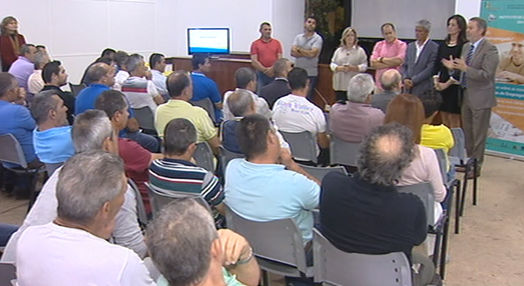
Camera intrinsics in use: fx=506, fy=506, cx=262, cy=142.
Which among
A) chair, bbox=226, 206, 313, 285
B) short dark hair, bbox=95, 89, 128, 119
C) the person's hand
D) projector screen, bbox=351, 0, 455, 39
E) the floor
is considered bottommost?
the floor

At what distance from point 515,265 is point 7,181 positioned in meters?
4.55

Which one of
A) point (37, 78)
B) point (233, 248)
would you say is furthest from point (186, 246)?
point (37, 78)

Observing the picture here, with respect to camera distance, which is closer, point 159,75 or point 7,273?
point 7,273

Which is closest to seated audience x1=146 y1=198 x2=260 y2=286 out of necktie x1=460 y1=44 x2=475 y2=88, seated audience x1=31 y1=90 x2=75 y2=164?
seated audience x1=31 y1=90 x2=75 y2=164

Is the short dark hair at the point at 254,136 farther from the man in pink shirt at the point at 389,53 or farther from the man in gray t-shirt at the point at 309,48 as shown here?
the man in gray t-shirt at the point at 309,48

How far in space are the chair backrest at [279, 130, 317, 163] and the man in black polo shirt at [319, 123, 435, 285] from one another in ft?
5.61

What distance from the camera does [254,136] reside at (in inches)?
99.3

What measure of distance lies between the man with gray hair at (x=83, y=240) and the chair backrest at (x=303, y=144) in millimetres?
2340

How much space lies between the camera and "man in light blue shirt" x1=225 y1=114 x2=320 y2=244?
2406 mm

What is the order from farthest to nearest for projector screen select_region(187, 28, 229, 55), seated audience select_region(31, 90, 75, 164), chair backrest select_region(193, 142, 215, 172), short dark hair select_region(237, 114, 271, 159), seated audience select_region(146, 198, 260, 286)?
projector screen select_region(187, 28, 229, 55) < chair backrest select_region(193, 142, 215, 172) < seated audience select_region(31, 90, 75, 164) < short dark hair select_region(237, 114, 271, 159) < seated audience select_region(146, 198, 260, 286)

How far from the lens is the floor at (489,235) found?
3.34 metres

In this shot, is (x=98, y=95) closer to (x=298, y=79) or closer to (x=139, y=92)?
(x=139, y=92)

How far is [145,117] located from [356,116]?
7.62ft

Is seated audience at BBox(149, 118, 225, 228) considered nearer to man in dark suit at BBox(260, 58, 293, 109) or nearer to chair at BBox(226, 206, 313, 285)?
chair at BBox(226, 206, 313, 285)
